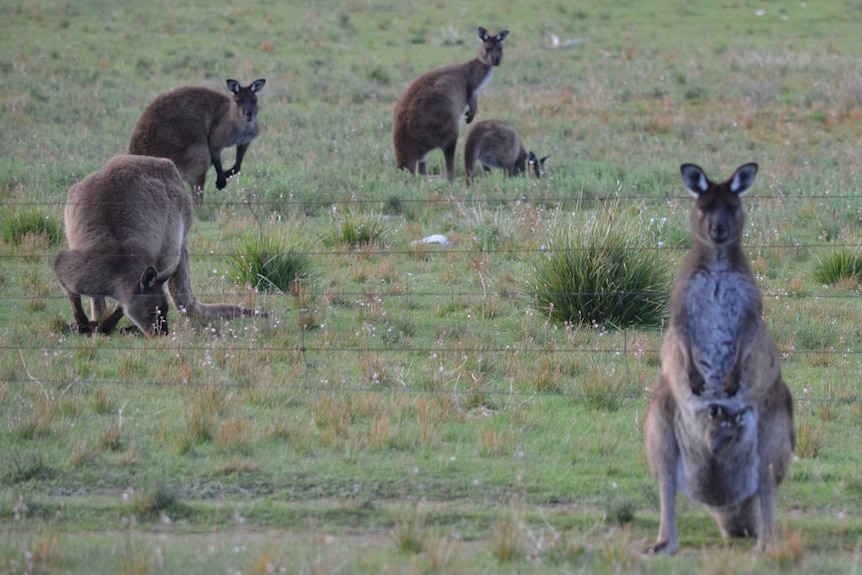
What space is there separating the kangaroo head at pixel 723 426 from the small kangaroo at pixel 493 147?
12074 mm

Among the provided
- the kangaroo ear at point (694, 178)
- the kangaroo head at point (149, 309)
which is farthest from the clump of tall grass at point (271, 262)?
the kangaroo ear at point (694, 178)

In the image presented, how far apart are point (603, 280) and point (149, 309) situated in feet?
12.5

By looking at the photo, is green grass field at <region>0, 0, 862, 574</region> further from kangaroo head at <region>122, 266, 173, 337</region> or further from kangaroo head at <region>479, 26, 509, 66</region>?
kangaroo head at <region>479, 26, 509, 66</region>

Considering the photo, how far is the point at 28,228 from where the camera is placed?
42.0ft

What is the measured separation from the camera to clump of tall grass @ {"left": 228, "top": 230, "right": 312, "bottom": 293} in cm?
1109

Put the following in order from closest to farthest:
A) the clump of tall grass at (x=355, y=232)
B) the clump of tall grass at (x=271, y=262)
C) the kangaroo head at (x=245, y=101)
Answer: the clump of tall grass at (x=271, y=262)
the clump of tall grass at (x=355, y=232)
the kangaroo head at (x=245, y=101)

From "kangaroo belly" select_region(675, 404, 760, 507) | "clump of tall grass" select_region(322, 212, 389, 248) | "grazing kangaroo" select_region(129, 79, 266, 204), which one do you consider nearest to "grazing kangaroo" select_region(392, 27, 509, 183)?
"grazing kangaroo" select_region(129, 79, 266, 204)

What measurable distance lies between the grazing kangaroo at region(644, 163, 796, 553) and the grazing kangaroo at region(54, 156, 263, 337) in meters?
5.08

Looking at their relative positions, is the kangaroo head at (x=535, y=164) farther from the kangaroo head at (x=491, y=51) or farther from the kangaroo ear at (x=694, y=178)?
the kangaroo ear at (x=694, y=178)

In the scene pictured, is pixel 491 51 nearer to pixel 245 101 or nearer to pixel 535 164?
pixel 535 164

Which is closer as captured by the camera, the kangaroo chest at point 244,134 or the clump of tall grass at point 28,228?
the clump of tall grass at point 28,228

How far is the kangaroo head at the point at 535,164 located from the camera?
17.1 m

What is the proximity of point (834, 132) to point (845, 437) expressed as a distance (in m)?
14.7

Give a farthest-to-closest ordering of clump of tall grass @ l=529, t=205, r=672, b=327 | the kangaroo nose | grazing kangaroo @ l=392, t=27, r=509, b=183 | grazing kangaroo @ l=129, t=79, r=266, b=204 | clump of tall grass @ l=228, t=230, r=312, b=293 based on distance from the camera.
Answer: grazing kangaroo @ l=392, t=27, r=509, b=183, grazing kangaroo @ l=129, t=79, r=266, b=204, clump of tall grass @ l=228, t=230, r=312, b=293, clump of tall grass @ l=529, t=205, r=672, b=327, the kangaroo nose
